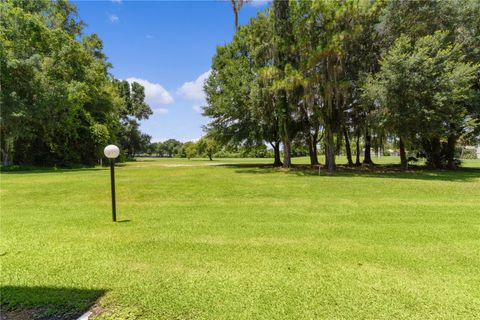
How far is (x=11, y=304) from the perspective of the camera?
2.65m

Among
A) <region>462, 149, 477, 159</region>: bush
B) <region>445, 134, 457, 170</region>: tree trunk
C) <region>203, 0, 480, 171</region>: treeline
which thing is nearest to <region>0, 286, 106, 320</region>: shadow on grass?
<region>203, 0, 480, 171</region>: treeline

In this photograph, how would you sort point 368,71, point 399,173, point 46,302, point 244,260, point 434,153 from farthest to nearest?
point 434,153, point 368,71, point 399,173, point 244,260, point 46,302

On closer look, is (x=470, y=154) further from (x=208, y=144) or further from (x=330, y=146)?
(x=208, y=144)

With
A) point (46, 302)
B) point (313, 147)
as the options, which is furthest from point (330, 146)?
point (46, 302)

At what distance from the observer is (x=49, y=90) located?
19.0 meters

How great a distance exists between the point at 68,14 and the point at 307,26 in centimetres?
2270

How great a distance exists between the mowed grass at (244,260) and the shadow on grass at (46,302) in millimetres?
17

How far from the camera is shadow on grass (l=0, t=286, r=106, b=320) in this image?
2.50 m

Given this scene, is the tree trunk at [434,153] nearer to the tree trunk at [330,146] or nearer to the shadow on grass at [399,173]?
the shadow on grass at [399,173]

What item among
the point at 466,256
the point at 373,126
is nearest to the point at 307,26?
the point at 373,126

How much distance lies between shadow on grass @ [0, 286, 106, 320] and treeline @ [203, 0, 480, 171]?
14.8m

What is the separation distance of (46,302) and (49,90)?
Answer: 20.7 metres

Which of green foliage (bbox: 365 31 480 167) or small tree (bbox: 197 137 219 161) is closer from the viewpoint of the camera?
green foliage (bbox: 365 31 480 167)

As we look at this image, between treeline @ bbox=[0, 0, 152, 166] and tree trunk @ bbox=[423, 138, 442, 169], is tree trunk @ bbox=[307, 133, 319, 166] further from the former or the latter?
treeline @ bbox=[0, 0, 152, 166]
